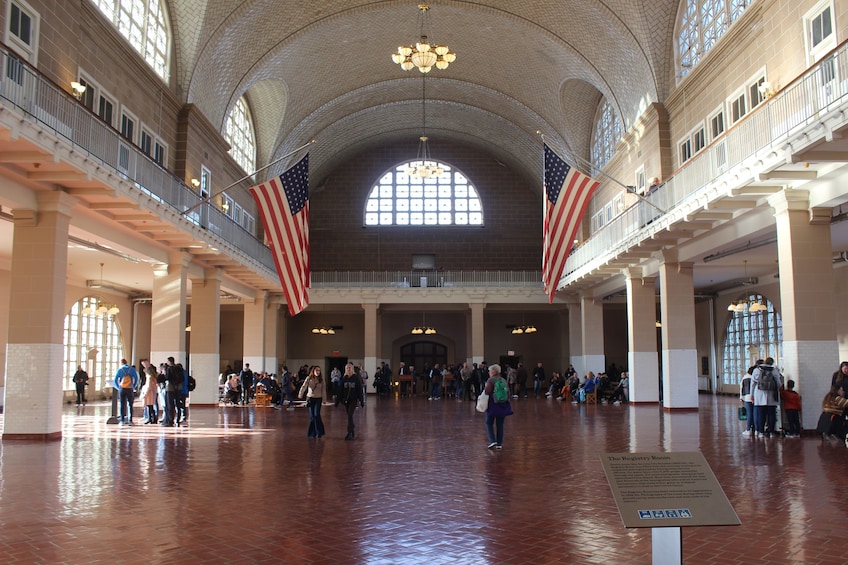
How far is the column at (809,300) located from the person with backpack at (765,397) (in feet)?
1.74

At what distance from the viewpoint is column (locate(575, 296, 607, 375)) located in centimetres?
3009

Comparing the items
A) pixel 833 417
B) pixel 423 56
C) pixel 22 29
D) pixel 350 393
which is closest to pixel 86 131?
pixel 22 29

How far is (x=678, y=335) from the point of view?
67.3 ft

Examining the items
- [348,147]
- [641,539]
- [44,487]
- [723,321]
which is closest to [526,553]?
[641,539]

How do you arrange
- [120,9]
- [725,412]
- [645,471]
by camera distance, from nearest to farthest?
[645,471] → [120,9] → [725,412]

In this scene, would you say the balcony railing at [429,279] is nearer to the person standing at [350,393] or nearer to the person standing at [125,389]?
the person standing at [125,389]

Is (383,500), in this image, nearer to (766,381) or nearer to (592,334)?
(766,381)

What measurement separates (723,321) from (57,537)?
30163 millimetres

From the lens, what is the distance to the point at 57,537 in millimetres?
5848

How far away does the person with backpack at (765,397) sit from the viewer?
43.4ft

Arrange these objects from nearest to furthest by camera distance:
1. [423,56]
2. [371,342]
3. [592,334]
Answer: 1. [423,56]
2. [592,334]
3. [371,342]

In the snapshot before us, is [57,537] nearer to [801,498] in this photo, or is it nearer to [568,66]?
[801,498]

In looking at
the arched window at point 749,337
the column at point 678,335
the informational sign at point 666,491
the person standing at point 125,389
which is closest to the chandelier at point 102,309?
the person standing at point 125,389

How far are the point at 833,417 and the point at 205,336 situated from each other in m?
17.7
